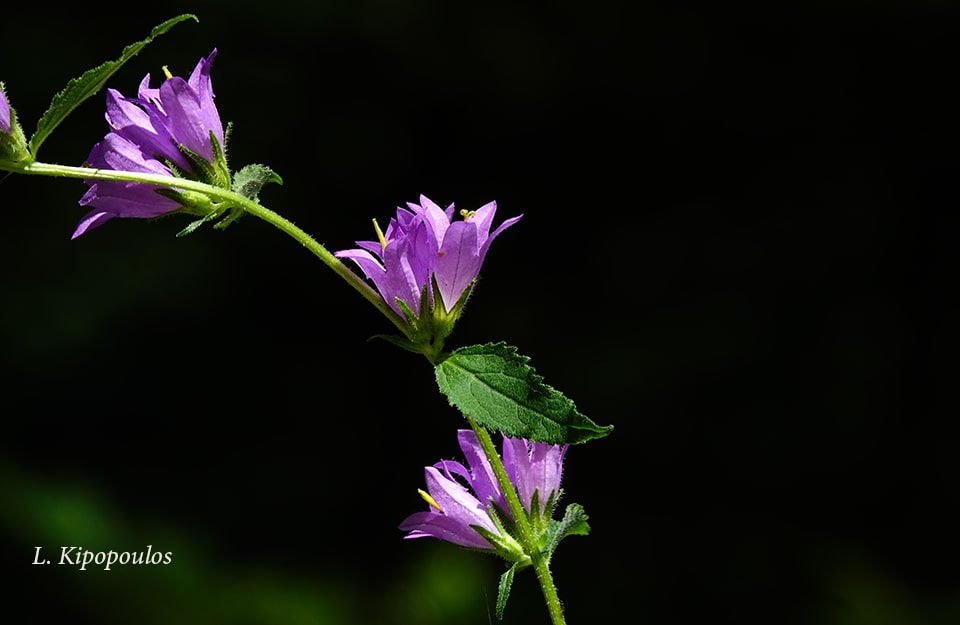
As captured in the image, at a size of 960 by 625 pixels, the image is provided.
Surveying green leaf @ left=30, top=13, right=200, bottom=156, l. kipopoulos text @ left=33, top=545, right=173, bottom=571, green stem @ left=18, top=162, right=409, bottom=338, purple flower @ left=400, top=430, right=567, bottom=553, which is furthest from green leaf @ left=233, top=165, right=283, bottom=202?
l. kipopoulos text @ left=33, top=545, right=173, bottom=571

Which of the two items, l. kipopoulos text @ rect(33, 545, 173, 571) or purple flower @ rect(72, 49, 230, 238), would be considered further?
l. kipopoulos text @ rect(33, 545, 173, 571)

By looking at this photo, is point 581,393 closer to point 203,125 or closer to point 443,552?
point 443,552

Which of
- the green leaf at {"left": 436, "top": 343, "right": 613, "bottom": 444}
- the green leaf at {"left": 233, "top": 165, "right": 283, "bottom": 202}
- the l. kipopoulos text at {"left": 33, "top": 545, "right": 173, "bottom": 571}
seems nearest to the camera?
the green leaf at {"left": 436, "top": 343, "right": 613, "bottom": 444}

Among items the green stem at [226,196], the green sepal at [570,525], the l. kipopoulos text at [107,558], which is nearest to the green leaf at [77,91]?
the green stem at [226,196]

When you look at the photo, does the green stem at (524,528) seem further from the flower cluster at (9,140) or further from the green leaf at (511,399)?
the flower cluster at (9,140)

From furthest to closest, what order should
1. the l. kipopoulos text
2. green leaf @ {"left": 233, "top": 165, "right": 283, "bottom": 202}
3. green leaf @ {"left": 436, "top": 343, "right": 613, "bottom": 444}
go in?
the l. kipopoulos text
green leaf @ {"left": 233, "top": 165, "right": 283, "bottom": 202}
green leaf @ {"left": 436, "top": 343, "right": 613, "bottom": 444}

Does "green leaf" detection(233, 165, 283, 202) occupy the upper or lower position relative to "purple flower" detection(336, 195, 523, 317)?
upper

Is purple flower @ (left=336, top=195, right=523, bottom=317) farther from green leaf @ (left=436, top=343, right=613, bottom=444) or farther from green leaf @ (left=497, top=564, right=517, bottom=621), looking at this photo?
green leaf @ (left=497, top=564, right=517, bottom=621)
